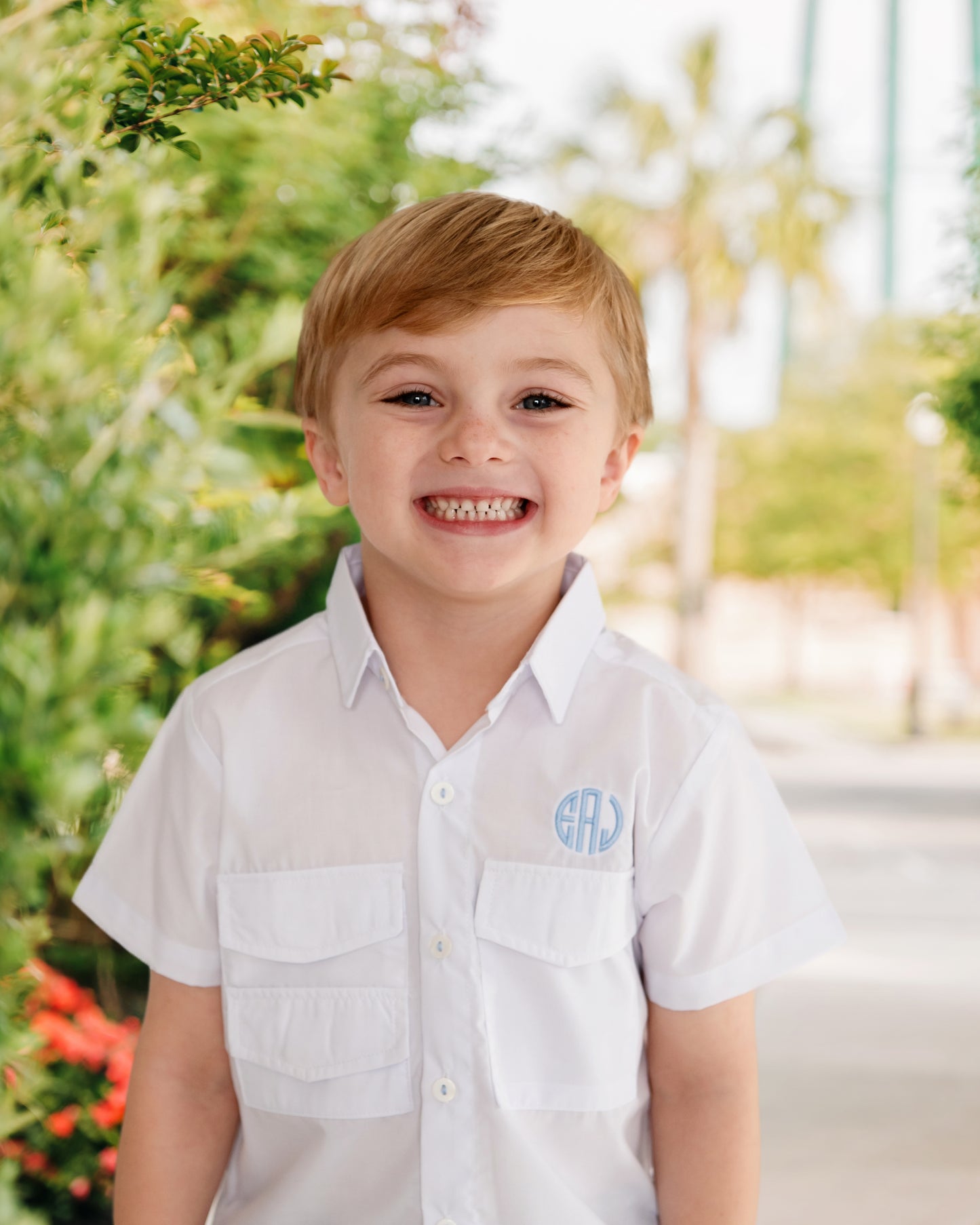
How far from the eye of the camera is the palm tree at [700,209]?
29.0 feet

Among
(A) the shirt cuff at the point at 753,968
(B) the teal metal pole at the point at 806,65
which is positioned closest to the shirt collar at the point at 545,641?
(A) the shirt cuff at the point at 753,968

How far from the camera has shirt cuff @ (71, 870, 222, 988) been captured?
99 cm

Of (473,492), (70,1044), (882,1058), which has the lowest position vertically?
(882,1058)

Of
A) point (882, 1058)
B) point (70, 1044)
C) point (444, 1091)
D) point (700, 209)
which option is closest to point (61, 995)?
point (70, 1044)

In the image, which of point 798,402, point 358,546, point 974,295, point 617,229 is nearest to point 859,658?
point 798,402

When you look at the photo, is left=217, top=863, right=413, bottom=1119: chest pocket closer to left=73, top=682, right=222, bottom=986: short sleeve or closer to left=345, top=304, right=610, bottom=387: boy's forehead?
left=73, top=682, right=222, bottom=986: short sleeve

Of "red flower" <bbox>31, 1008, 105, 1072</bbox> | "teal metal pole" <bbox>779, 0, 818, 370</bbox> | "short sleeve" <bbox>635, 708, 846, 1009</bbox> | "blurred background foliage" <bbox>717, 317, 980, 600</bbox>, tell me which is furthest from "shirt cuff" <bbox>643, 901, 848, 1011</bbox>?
"blurred background foliage" <bbox>717, 317, 980, 600</bbox>

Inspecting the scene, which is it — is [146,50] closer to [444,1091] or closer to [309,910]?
[309,910]

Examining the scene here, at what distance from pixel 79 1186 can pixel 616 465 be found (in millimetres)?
1527

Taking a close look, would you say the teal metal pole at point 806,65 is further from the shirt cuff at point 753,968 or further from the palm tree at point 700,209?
the shirt cuff at point 753,968

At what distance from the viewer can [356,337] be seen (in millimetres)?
999

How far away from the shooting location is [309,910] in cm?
97

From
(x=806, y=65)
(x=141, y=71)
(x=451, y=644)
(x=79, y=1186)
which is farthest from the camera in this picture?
(x=806, y=65)

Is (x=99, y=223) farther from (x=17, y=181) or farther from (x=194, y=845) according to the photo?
(x=194, y=845)
